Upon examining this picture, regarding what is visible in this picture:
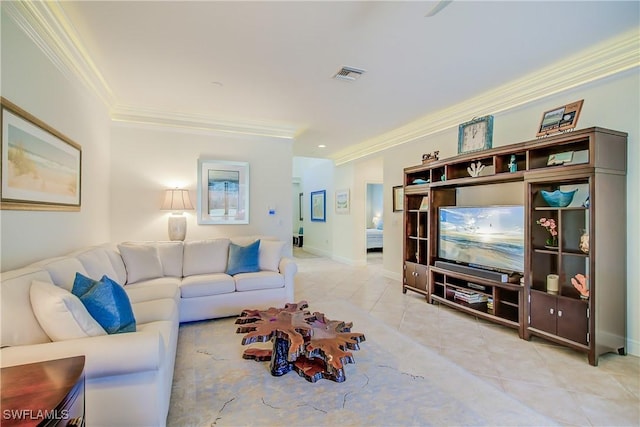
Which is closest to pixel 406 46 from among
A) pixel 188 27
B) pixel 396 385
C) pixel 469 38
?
pixel 469 38

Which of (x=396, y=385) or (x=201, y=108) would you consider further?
(x=201, y=108)

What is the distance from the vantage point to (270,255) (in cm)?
403

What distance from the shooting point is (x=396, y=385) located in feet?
7.29

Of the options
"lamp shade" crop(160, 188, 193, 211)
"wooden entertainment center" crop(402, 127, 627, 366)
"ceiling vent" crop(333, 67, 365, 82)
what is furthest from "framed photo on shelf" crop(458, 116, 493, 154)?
"lamp shade" crop(160, 188, 193, 211)

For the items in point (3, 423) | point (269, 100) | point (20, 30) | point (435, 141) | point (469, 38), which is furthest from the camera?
point (435, 141)

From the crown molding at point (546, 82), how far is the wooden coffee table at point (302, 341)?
3.12m

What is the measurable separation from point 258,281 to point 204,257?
779 mm

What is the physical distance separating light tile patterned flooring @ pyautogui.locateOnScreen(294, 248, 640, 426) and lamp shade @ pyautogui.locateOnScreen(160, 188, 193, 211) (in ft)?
7.27

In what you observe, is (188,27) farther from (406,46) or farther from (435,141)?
(435,141)

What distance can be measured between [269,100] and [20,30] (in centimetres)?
230

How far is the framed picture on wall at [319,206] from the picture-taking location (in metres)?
8.67

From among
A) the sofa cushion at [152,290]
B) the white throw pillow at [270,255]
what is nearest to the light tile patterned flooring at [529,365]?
the white throw pillow at [270,255]

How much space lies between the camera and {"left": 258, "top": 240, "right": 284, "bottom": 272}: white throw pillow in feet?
13.1

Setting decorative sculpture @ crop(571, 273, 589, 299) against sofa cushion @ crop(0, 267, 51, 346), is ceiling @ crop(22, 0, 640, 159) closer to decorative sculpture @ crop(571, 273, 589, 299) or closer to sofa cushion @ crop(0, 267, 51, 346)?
sofa cushion @ crop(0, 267, 51, 346)
